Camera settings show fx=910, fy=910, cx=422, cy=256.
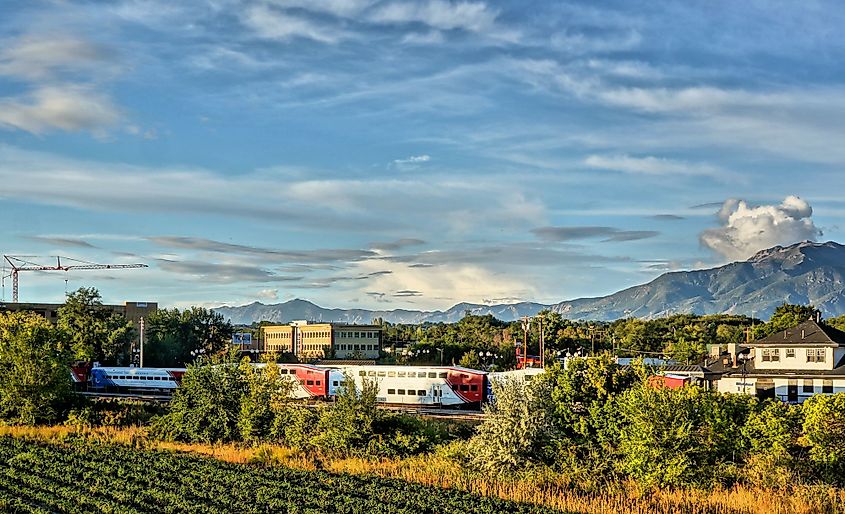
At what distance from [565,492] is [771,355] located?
3718 centimetres

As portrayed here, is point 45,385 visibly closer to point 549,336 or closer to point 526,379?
point 526,379

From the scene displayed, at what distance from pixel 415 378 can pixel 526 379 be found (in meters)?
33.1

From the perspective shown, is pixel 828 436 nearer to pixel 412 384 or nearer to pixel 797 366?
pixel 797 366

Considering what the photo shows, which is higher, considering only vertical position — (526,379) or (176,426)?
(526,379)

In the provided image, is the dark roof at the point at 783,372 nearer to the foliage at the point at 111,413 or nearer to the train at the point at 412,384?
the train at the point at 412,384

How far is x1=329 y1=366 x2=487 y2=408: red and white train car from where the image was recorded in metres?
71.4

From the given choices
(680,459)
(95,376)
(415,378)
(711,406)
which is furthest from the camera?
(95,376)

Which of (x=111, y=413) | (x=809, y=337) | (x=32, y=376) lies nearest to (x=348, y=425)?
(x=111, y=413)

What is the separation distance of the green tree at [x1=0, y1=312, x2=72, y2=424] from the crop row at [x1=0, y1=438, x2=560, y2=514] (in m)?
17.4

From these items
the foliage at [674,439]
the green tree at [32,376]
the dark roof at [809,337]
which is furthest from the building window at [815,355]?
the green tree at [32,376]

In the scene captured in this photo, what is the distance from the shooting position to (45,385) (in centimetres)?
5841

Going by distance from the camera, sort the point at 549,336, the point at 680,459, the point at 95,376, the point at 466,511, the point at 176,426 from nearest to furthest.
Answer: the point at 466,511 < the point at 680,459 < the point at 176,426 < the point at 95,376 < the point at 549,336

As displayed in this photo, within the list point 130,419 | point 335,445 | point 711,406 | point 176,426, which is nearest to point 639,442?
point 711,406

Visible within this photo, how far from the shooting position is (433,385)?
236 ft
